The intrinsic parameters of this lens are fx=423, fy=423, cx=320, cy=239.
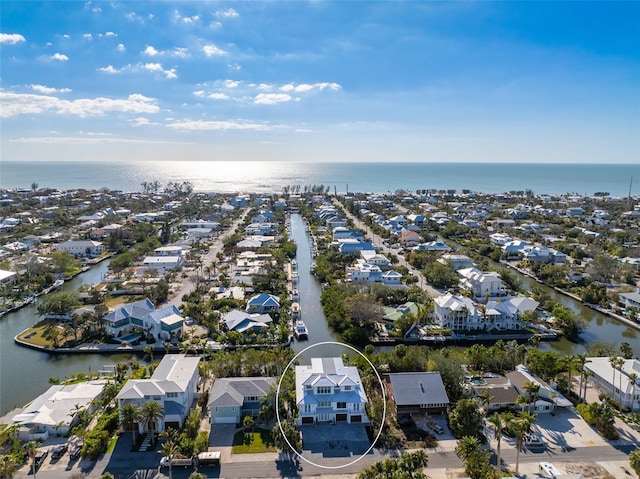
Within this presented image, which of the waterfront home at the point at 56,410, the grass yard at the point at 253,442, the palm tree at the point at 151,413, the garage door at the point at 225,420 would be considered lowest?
the grass yard at the point at 253,442

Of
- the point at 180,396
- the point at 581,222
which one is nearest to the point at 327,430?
the point at 180,396

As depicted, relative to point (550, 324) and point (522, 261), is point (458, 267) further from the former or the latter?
point (550, 324)

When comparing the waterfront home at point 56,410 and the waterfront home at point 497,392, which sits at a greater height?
the waterfront home at point 497,392

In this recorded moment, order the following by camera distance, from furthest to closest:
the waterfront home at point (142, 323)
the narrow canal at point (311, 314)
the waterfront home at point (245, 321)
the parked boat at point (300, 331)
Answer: the parked boat at point (300, 331) < the waterfront home at point (245, 321) < the waterfront home at point (142, 323) < the narrow canal at point (311, 314)

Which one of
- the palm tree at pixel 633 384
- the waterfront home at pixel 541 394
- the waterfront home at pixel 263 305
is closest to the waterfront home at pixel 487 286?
the waterfront home at pixel 541 394

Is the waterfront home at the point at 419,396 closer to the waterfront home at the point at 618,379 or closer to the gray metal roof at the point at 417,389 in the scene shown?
the gray metal roof at the point at 417,389

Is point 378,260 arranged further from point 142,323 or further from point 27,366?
point 27,366

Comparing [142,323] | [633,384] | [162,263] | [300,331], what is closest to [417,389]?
[633,384]
